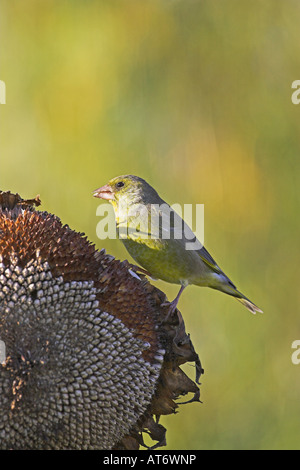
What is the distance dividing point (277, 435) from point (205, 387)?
482 mm

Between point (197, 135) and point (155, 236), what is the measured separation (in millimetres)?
1726

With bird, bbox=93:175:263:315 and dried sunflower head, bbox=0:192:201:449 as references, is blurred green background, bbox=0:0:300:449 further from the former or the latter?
dried sunflower head, bbox=0:192:201:449

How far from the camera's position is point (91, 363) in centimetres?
185

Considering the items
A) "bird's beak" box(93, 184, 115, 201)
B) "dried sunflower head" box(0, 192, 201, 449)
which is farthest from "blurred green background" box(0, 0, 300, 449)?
"dried sunflower head" box(0, 192, 201, 449)

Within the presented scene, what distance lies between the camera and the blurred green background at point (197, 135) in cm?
418

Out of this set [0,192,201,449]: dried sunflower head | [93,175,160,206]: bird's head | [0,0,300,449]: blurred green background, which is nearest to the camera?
[0,192,201,449]: dried sunflower head

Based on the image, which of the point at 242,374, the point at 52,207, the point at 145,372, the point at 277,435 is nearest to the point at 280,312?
the point at 242,374

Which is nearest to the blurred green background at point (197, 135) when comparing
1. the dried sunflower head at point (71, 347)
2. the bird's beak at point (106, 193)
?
the bird's beak at point (106, 193)

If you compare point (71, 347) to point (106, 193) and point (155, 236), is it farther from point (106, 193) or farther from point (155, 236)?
point (106, 193)

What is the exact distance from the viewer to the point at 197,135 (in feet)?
14.9

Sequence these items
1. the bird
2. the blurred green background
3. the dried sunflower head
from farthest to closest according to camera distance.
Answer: the blurred green background → the bird → the dried sunflower head

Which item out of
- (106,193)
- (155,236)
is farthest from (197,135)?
(155,236)

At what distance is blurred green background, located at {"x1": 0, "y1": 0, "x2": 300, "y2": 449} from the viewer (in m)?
4.18

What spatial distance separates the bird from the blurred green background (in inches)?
35.7
